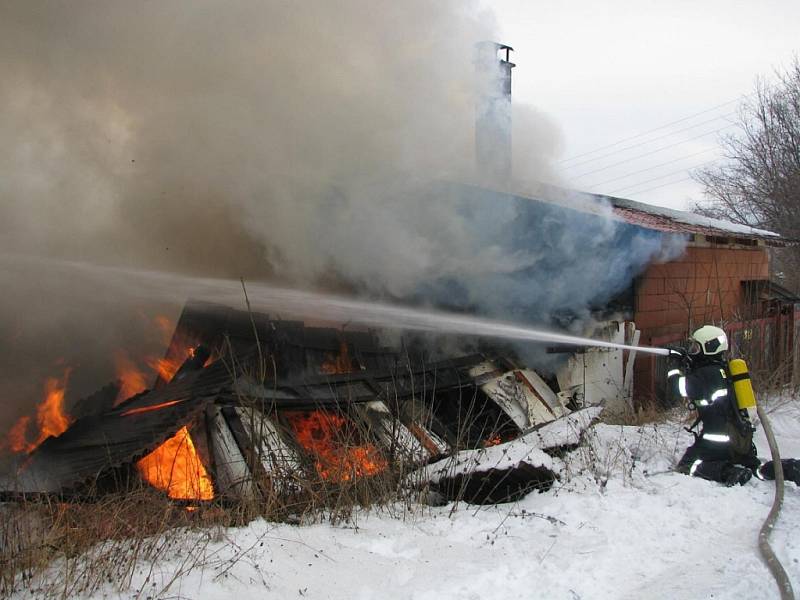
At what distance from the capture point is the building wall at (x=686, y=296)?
31.1 ft

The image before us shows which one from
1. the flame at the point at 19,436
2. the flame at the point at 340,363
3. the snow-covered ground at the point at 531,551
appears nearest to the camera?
the snow-covered ground at the point at 531,551

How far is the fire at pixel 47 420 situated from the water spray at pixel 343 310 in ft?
5.55

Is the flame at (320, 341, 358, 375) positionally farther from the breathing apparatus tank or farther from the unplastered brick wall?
the unplastered brick wall

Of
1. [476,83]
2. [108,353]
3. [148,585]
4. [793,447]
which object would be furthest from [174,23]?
[793,447]

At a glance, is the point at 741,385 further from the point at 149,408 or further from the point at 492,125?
the point at 492,125

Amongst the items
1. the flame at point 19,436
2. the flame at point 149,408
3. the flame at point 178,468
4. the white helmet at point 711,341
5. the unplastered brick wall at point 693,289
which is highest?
the unplastered brick wall at point 693,289

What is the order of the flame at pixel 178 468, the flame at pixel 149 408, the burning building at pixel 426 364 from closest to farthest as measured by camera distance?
1. the flame at pixel 178 468
2. the burning building at pixel 426 364
3. the flame at pixel 149 408

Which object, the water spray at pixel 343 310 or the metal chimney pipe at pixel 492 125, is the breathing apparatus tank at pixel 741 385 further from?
the metal chimney pipe at pixel 492 125

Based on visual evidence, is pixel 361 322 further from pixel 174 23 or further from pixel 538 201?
pixel 174 23

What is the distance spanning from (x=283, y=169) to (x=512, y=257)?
3094mm

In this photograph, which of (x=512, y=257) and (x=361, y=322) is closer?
(x=361, y=322)

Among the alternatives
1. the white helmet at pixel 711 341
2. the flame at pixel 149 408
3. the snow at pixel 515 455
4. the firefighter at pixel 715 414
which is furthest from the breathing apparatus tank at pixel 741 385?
the flame at pixel 149 408

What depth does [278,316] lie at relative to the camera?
276 inches

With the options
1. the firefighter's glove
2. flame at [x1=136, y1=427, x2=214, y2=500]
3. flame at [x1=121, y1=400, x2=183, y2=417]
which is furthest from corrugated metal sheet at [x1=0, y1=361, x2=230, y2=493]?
the firefighter's glove
